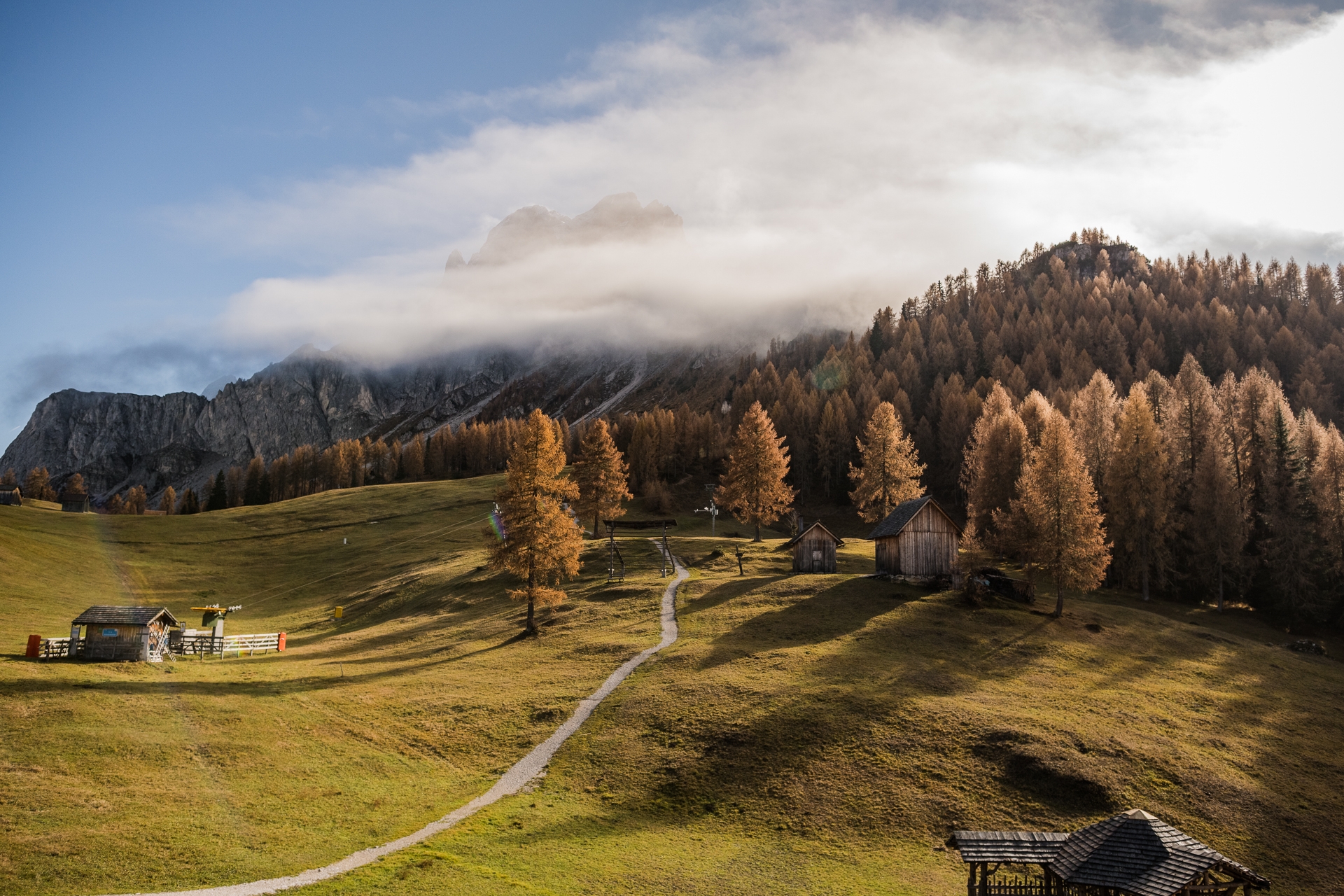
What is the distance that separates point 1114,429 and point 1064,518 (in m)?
33.9

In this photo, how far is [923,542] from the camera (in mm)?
59469

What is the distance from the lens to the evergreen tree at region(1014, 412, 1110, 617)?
5297cm

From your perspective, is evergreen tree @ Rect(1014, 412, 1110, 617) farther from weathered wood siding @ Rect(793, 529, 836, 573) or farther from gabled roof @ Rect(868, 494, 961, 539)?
weathered wood siding @ Rect(793, 529, 836, 573)

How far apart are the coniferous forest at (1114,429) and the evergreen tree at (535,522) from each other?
37.3 m

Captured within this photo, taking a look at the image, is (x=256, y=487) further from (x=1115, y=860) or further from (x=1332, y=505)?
(x=1332, y=505)

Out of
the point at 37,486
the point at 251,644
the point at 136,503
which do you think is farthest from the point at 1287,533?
the point at 37,486

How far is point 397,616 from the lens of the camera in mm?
64062

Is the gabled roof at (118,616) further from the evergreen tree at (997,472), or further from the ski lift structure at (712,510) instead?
the evergreen tree at (997,472)

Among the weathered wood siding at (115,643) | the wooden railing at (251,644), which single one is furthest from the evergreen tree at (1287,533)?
the weathered wood siding at (115,643)

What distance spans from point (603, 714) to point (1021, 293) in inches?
7684

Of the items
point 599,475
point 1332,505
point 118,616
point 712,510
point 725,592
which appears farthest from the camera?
point 712,510

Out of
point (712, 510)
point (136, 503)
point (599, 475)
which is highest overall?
point (599, 475)

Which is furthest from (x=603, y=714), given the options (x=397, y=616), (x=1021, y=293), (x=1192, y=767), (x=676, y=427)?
(x=1021, y=293)

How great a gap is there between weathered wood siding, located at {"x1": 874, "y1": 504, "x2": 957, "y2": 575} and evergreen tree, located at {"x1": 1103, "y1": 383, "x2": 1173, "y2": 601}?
22.5 meters
